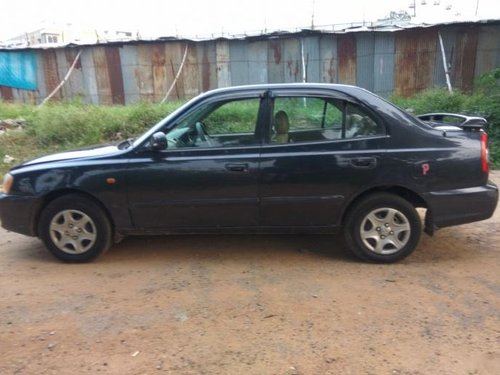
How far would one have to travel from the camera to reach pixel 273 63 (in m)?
15.3

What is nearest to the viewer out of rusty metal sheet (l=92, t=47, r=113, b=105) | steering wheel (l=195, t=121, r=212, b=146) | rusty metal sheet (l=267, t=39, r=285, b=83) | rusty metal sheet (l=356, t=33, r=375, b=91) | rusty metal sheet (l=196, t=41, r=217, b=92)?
steering wheel (l=195, t=121, r=212, b=146)

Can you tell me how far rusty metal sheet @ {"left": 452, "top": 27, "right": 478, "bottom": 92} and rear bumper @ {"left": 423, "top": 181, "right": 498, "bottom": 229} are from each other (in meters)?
11.1

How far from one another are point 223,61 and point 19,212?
1195 centimetres

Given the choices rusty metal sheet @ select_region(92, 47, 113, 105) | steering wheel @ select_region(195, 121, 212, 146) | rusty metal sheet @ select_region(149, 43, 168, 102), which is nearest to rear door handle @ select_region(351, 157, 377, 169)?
steering wheel @ select_region(195, 121, 212, 146)

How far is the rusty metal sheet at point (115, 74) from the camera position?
52.3ft

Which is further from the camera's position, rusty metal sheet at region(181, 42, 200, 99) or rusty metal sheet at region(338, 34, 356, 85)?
rusty metal sheet at region(181, 42, 200, 99)

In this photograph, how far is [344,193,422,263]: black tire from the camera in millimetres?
4273

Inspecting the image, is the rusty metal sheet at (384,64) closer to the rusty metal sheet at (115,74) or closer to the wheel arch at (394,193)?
the rusty metal sheet at (115,74)

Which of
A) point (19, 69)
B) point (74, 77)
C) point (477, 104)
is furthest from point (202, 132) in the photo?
point (19, 69)

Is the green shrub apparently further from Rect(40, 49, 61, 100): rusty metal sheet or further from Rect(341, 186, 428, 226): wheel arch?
Rect(40, 49, 61, 100): rusty metal sheet

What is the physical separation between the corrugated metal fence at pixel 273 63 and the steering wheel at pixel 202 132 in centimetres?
1101

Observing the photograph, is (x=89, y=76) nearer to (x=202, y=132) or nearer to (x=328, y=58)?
(x=328, y=58)

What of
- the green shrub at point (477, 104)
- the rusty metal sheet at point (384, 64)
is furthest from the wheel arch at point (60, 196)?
the rusty metal sheet at point (384, 64)

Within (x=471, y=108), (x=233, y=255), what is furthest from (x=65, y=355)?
(x=471, y=108)
